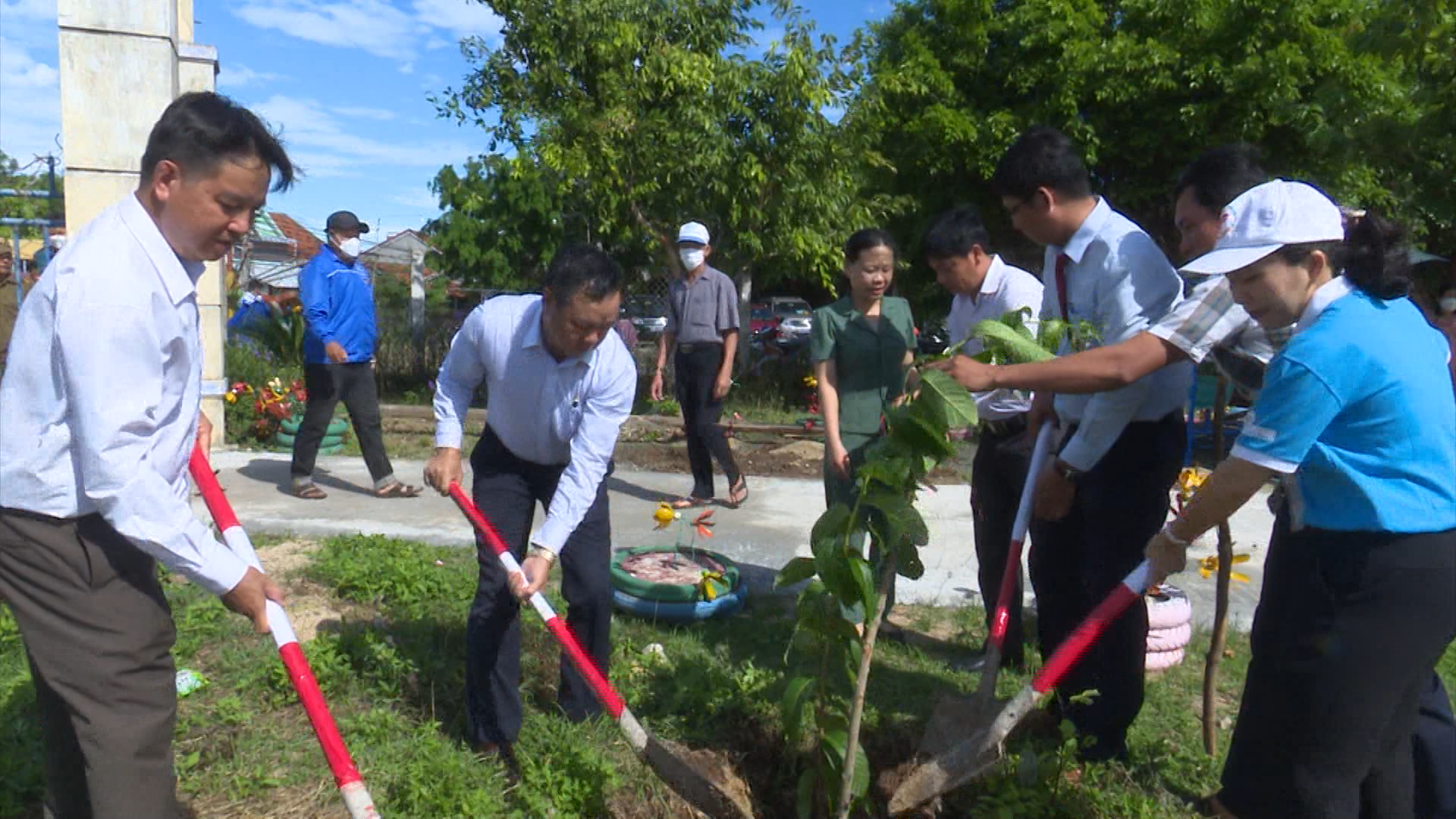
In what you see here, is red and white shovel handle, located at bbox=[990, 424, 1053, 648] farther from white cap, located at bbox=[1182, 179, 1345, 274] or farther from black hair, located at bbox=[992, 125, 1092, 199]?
white cap, located at bbox=[1182, 179, 1345, 274]

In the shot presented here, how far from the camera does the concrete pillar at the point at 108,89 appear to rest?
252 inches

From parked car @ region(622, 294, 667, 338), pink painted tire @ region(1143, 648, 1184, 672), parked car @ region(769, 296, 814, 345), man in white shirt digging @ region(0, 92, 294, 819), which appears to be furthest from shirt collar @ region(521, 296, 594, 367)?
parked car @ region(769, 296, 814, 345)

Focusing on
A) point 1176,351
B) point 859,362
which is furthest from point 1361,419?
point 859,362

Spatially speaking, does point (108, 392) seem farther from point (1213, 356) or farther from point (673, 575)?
point (673, 575)

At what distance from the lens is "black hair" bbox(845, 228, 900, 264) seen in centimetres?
426

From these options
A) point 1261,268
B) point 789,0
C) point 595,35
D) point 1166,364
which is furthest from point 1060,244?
point 595,35

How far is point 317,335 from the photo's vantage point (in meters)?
6.41

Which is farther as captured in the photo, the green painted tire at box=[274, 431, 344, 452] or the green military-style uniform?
the green painted tire at box=[274, 431, 344, 452]

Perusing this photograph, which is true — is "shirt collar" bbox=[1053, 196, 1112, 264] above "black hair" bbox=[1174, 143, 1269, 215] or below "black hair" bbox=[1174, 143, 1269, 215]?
below

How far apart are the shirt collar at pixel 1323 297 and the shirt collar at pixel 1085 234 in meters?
0.94

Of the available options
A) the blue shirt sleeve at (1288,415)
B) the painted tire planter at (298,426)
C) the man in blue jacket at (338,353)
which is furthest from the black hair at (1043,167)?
the painted tire planter at (298,426)

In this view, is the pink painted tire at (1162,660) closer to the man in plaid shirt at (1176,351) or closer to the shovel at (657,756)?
the man in plaid shirt at (1176,351)

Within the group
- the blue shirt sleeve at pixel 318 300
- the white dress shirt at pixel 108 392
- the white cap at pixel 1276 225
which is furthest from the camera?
the blue shirt sleeve at pixel 318 300

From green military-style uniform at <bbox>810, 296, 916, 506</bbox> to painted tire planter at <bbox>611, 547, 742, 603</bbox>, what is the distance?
2.05 ft
